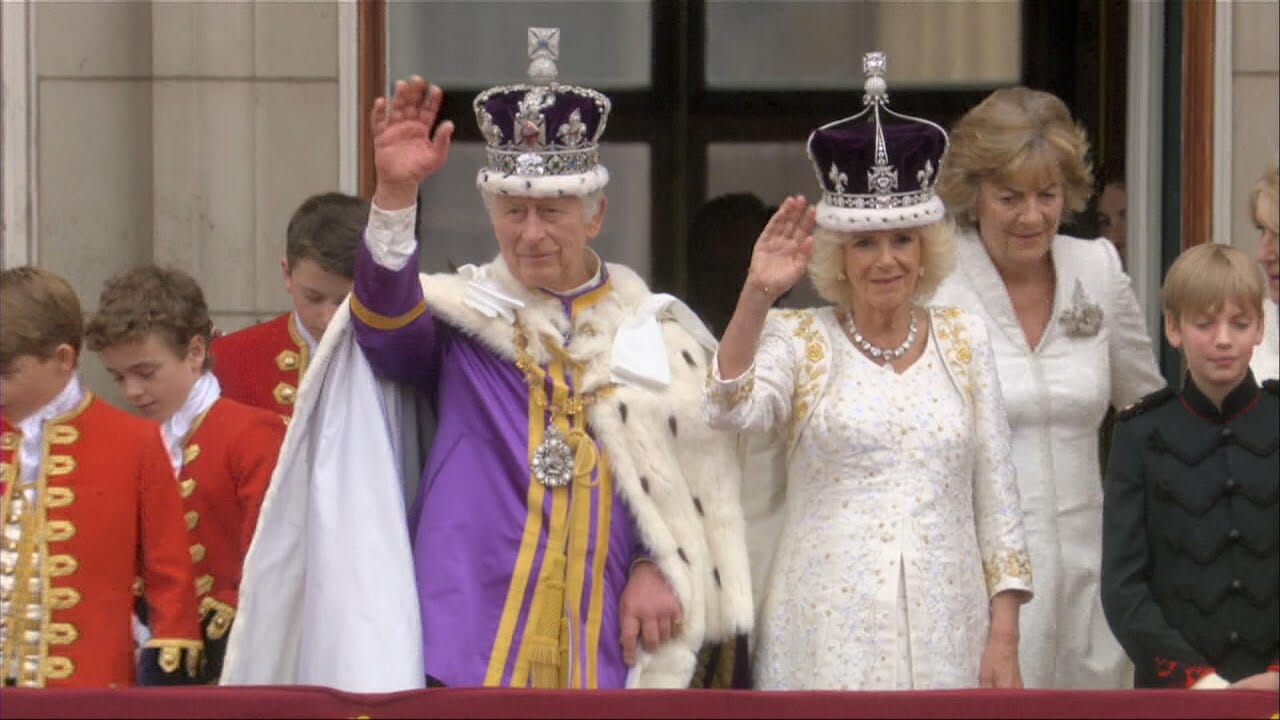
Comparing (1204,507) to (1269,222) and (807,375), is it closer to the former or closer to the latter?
(1269,222)

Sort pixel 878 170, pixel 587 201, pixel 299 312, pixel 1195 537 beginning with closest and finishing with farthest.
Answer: pixel 1195 537, pixel 878 170, pixel 587 201, pixel 299 312

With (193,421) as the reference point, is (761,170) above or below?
above

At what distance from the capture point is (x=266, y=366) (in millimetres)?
5695

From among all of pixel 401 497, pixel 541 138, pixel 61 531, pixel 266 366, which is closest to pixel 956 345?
pixel 541 138

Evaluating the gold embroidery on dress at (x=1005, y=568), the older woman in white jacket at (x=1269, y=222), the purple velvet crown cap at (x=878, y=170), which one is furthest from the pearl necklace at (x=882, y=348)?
the older woman in white jacket at (x=1269, y=222)

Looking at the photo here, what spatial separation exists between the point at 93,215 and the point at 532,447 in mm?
2639

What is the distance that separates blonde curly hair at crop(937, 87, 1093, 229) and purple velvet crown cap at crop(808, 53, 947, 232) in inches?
12.1

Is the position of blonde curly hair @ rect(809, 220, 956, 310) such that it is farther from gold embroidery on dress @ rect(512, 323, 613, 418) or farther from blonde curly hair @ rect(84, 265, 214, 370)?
blonde curly hair @ rect(84, 265, 214, 370)

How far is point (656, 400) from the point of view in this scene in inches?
194

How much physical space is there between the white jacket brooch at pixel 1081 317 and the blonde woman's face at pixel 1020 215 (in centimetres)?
12

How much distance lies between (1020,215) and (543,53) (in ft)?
3.49

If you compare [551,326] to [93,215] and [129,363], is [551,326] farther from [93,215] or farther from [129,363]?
[93,215]

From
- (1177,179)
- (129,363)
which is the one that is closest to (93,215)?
(129,363)

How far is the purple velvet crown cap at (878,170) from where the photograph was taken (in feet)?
15.9
